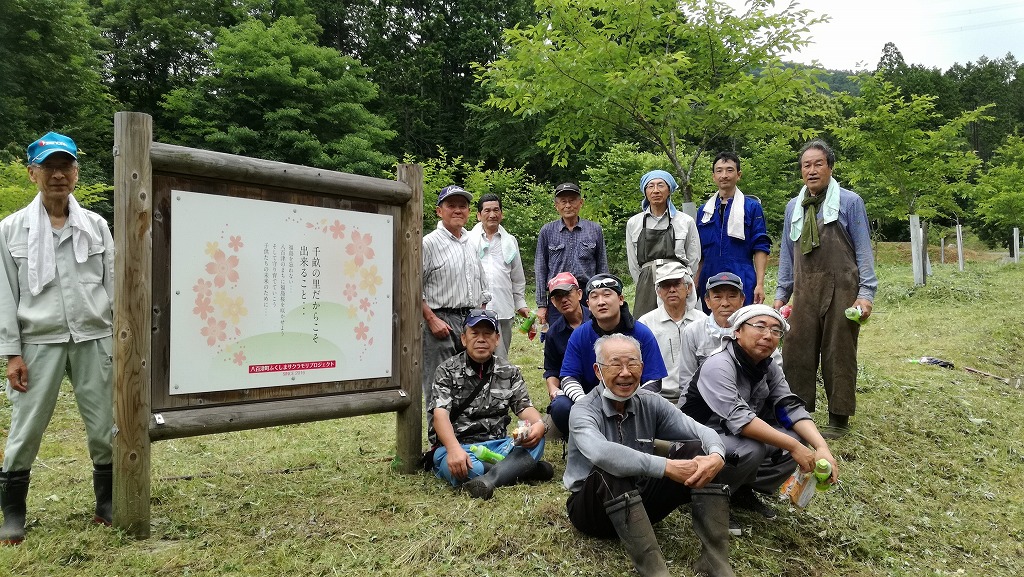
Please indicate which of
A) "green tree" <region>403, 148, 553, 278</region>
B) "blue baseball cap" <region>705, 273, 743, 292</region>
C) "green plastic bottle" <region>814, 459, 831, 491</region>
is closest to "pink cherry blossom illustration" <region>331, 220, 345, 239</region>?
"blue baseball cap" <region>705, 273, 743, 292</region>

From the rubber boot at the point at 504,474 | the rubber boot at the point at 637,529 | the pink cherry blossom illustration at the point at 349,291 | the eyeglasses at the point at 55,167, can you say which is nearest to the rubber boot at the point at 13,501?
the eyeglasses at the point at 55,167

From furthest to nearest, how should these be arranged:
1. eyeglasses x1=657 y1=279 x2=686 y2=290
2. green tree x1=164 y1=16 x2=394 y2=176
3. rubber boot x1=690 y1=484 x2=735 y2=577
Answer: green tree x1=164 y1=16 x2=394 y2=176, eyeglasses x1=657 y1=279 x2=686 y2=290, rubber boot x1=690 y1=484 x2=735 y2=577

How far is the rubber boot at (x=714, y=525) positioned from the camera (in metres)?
3.23

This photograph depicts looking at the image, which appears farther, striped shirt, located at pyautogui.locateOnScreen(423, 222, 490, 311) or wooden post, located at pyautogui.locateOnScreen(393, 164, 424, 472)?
striped shirt, located at pyautogui.locateOnScreen(423, 222, 490, 311)

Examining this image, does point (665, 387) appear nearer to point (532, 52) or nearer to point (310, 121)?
point (532, 52)

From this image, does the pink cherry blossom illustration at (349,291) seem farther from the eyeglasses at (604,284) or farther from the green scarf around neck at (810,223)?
the green scarf around neck at (810,223)

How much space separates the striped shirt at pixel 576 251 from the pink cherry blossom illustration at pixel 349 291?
216cm

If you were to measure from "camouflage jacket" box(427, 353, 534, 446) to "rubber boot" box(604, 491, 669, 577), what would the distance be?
1479mm

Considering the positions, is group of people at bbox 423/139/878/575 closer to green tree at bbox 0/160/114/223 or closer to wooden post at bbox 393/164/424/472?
wooden post at bbox 393/164/424/472

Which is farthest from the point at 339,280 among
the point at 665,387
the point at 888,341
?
the point at 888,341

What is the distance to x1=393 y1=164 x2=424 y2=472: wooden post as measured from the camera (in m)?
4.74

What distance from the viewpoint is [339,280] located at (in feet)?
14.4

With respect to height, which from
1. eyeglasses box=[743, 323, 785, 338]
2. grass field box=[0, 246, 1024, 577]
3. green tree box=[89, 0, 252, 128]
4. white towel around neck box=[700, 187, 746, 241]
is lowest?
grass field box=[0, 246, 1024, 577]

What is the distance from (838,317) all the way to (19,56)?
76.0 ft
